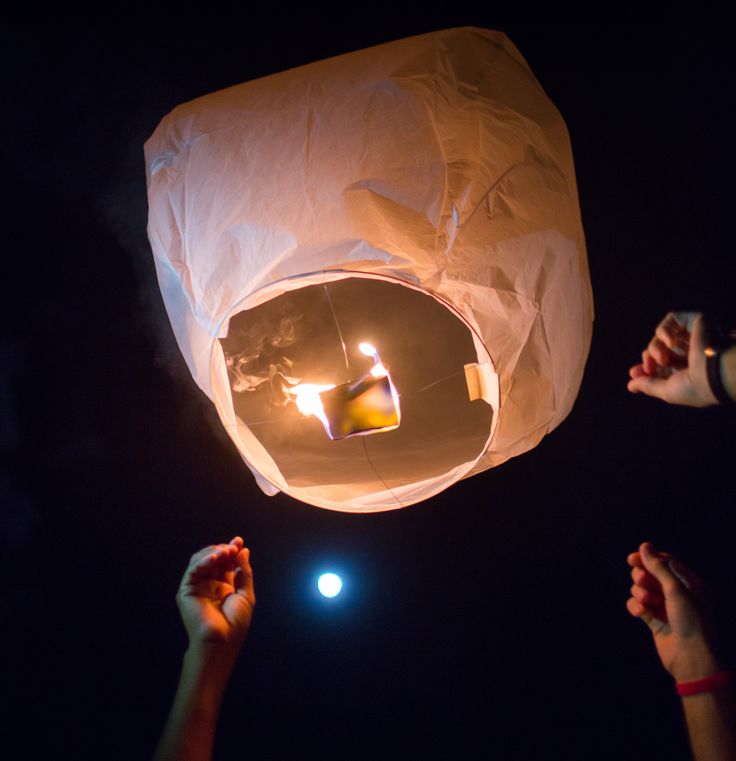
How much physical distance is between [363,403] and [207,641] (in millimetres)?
615

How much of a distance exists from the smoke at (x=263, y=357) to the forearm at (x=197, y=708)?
0.54m

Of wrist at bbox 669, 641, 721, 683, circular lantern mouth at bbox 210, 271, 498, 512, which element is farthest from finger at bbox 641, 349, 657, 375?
wrist at bbox 669, 641, 721, 683

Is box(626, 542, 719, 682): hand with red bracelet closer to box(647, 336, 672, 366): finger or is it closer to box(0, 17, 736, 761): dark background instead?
box(647, 336, 672, 366): finger

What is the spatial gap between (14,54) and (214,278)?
44.0 inches

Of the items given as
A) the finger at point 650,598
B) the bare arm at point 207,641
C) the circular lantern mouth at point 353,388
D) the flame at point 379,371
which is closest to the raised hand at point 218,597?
the bare arm at point 207,641

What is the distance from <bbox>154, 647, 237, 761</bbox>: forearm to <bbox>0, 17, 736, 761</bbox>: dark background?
→ 0.67 metres

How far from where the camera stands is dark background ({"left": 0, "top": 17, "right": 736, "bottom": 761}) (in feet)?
4.79

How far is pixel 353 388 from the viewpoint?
92 centimetres

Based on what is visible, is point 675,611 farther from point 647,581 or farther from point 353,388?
point 353,388

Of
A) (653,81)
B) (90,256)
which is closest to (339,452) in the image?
(90,256)

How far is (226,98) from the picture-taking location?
0.94 m

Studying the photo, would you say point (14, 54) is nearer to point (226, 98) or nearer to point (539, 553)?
point (226, 98)

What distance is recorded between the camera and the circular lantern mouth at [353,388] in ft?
3.02

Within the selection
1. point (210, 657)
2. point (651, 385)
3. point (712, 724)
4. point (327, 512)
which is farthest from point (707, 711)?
point (327, 512)
